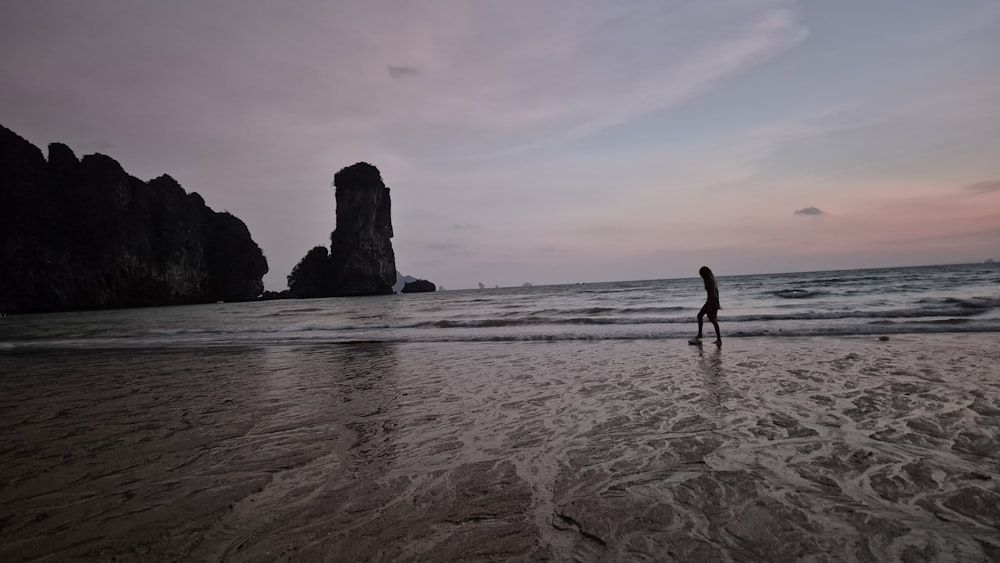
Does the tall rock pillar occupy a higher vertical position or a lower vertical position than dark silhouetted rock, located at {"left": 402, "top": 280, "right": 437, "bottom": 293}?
higher

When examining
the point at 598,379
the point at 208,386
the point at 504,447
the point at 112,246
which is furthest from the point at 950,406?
the point at 112,246

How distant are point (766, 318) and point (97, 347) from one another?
83.4 ft

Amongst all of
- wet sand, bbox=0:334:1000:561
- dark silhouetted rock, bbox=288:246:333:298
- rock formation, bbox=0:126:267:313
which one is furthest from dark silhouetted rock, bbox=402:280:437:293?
wet sand, bbox=0:334:1000:561

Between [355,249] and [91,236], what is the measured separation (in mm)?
49311

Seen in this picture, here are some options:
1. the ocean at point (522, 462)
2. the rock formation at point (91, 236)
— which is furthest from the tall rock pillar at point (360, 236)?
the ocean at point (522, 462)

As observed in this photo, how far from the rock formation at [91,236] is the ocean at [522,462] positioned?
289 feet

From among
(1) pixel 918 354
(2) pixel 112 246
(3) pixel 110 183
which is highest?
(3) pixel 110 183

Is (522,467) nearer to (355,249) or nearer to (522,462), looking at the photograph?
(522,462)

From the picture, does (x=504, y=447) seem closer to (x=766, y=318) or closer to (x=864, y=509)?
(x=864, y=509)

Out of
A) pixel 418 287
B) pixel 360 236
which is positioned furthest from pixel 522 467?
pixel 418 287

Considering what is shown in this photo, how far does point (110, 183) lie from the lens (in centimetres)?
8456

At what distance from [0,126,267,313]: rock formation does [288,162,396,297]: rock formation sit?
18.3 meters

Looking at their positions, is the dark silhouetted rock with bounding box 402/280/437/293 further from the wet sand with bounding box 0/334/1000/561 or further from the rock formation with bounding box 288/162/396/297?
the wet sand with bounding box 0/334/1000/561

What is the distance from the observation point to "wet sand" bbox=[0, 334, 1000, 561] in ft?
8.91
